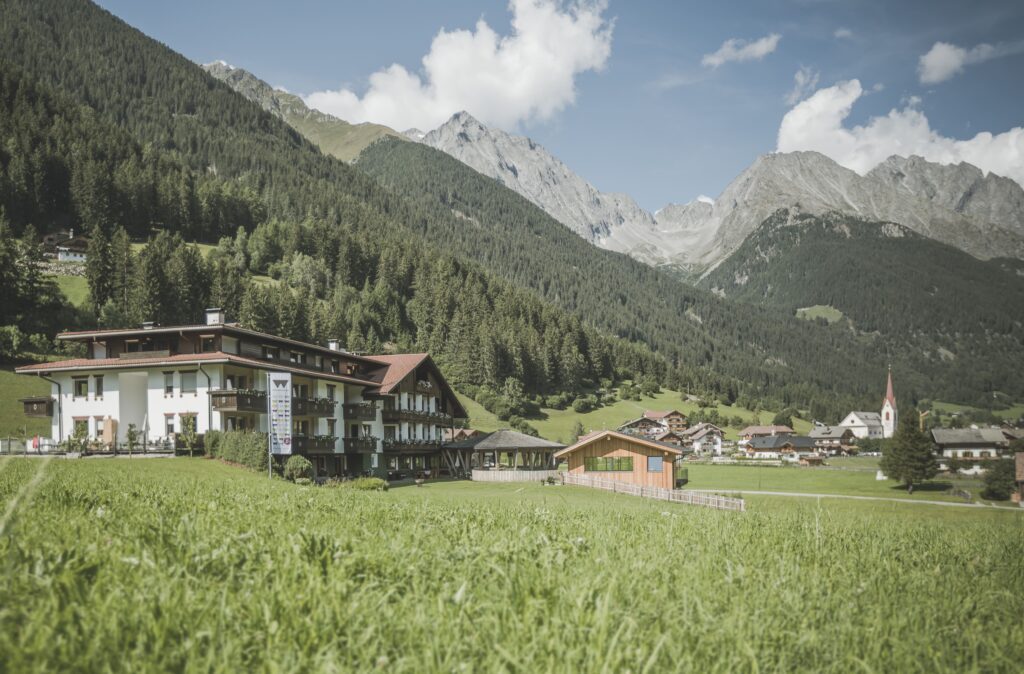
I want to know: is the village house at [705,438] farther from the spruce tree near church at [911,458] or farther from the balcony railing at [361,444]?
the balcony railing at [361,444]

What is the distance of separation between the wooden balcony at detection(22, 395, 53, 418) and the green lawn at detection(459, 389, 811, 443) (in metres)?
60.4

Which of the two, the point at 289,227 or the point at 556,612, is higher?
the point at 289,227

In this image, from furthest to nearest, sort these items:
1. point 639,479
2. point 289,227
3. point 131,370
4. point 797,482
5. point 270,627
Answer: point 289,227 → point 797,482 → point 639,479 → point 131,370 → point 270,627

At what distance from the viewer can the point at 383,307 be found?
134 m

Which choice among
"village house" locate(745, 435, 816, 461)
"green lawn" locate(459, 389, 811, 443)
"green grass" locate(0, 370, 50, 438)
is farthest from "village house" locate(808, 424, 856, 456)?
"green grass" locate(0, 370, 50, 438)

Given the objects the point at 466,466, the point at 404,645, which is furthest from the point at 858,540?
the point at 466,466

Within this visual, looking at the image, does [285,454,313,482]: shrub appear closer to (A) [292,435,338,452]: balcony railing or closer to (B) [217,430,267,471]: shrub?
(B) [217,430,267,471]: shrub

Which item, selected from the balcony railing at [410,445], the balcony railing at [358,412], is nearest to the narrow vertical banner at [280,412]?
the balcony railing at [358,412]

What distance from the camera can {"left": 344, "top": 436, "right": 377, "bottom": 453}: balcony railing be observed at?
53.8 metres

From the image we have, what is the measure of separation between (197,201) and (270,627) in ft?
501

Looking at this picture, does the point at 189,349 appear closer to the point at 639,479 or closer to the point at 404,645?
the point at 639,479

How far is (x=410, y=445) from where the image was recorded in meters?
62.2

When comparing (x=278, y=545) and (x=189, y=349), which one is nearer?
(x=278, y=545)

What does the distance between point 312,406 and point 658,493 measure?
25.2 meters
